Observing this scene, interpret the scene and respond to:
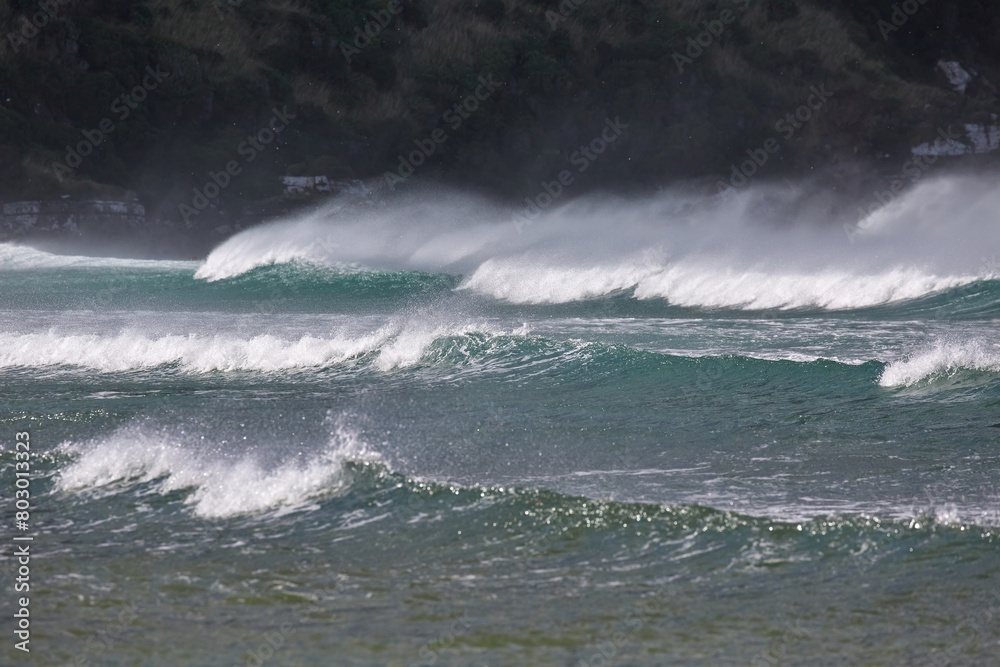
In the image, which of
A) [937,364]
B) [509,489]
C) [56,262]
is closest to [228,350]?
[509,489]

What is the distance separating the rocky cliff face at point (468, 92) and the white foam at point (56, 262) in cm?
460

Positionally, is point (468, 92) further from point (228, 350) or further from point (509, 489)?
point (509, 489)

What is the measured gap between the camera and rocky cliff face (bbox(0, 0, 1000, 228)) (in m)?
37.5

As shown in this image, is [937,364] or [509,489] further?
[937,364]

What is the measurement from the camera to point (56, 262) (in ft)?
95.3

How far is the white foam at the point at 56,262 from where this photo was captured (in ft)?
93.7

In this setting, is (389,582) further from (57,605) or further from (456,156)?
(456,156)

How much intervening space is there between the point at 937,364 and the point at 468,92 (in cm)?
3528

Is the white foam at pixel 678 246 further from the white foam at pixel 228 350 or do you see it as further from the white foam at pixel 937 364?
the white foam at pixel 228 350

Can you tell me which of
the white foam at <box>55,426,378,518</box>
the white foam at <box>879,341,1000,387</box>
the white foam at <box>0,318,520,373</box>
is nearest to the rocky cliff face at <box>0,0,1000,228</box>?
the white foam at <box>0,318,520,373</box>

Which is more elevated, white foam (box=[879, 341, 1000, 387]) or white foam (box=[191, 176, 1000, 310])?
white foam (box=[191, 176, 1000, 310])

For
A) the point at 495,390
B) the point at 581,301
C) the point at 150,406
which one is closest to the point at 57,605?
the point at 150,406

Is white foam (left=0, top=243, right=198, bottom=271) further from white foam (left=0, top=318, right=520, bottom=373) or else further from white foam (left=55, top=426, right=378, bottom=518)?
white foam (left=55, top=426, right=378, bottom=518)

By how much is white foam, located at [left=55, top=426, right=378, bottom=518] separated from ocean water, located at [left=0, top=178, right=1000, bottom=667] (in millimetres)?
27
